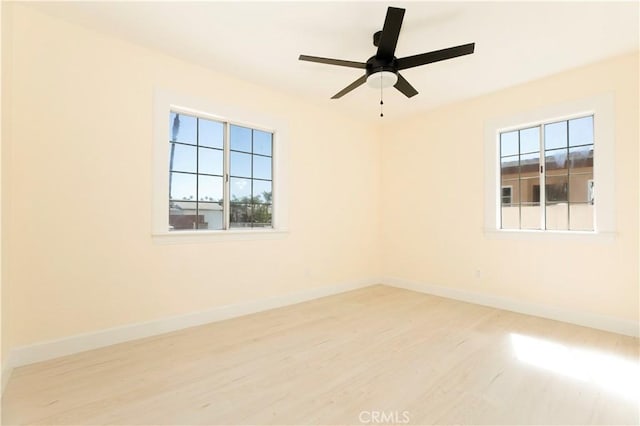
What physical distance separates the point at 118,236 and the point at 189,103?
149 centimetres

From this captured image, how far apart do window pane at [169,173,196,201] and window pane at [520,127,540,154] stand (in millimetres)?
3964

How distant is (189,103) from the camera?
313 centimetres

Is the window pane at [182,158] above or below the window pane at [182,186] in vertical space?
above

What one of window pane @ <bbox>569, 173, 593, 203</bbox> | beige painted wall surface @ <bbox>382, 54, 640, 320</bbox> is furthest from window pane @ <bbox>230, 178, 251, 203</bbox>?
window pane @ <bbox>569, 173, 593, 203</bbox>

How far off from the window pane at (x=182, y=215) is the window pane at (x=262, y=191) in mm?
776

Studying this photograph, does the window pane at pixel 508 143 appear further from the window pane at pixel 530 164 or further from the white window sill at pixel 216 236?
the white window sill at pixel 216 236

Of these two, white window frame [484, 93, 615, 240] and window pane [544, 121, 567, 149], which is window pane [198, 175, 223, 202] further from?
window pane [544, 121, 567, 149]

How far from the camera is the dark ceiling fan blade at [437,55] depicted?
2039 mm

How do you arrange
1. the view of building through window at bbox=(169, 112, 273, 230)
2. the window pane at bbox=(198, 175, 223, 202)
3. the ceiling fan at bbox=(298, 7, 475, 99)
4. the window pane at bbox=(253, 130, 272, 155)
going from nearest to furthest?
the ceiling fan at bbox=(298, 7, 475, 99), the view of building through window at bbox=(169, 112, 273, 230), the window pane at bbox=(198, 175, 223, 202), the window pane at bbox=(253, 130, 272, 155)

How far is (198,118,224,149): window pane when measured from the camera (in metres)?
3.35

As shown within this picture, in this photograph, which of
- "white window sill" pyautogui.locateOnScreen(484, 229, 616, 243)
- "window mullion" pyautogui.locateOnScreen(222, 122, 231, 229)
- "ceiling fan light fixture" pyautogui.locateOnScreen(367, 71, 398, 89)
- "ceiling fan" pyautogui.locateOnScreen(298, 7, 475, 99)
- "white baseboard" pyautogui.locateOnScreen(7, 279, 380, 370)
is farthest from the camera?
"window mullion" pyautogui.locateOnScreen(222, 122, 231, 229)

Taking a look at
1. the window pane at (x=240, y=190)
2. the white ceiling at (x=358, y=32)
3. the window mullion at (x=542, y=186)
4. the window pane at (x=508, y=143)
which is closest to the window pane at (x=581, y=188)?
the window mullion at (x=542, y=186)

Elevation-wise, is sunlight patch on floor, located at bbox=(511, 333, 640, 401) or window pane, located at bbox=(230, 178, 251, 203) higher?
window pane, located at bbox=(230, 178, 251, 203)

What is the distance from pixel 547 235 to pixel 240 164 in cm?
367
